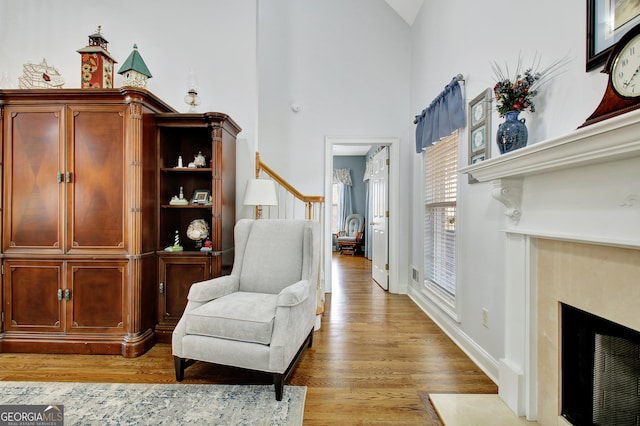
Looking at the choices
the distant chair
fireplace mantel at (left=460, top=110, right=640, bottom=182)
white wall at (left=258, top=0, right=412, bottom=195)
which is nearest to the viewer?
fireplace mantel at (left=460, top=110, right=640, bottom=182)

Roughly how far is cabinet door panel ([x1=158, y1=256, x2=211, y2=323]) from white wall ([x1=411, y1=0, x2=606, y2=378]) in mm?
2211

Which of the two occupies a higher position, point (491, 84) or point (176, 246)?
point (491, 84)

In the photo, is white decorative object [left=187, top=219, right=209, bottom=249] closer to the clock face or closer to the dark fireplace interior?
the dark fireplace interior

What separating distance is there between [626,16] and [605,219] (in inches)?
31.0

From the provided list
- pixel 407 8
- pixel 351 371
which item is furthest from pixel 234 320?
pixel 407 8

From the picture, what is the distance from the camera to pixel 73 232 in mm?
2389

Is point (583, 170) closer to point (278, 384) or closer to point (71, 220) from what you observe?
point (278, 384)

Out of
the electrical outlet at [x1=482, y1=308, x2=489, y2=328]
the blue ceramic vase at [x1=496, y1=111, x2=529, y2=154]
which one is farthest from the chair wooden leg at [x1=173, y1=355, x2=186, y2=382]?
the blue ceramic vase at [x1=496, y1=111, x2=529, y2=154]

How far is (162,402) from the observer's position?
175 cm

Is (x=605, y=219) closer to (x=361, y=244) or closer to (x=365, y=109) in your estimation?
(x=365, y=109)

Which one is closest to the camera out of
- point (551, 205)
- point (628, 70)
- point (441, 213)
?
point (628, 70)

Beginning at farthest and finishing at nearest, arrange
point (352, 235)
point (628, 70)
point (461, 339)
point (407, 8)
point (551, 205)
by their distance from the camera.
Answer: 1. point (352, 235)
2. point (407, 8)
3. point (461, 339)
4. point (551, 205)
5. point (628, 70)

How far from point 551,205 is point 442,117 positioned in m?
1.67

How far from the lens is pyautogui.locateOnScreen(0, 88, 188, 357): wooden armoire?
2371 mm
